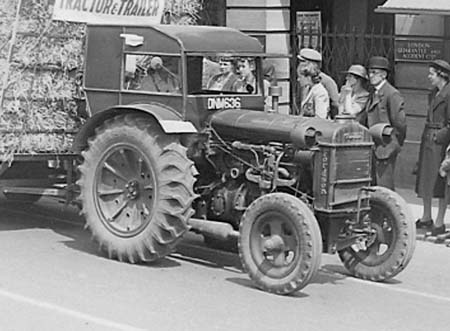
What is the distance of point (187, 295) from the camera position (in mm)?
9422

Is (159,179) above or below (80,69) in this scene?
below

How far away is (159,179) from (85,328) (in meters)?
2.28

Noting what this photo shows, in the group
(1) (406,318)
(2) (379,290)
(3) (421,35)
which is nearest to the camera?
(1) (406,318)

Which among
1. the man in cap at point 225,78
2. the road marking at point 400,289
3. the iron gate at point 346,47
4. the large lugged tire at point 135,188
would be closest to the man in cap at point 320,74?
the man in cap at point 225,78

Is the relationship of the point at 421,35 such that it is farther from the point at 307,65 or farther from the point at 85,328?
the point at 85,328

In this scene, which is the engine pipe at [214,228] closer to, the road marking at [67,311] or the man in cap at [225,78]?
the man in cap at [225,78]

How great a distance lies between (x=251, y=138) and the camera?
34.0 feet

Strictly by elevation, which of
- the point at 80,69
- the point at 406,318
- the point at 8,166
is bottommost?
the point at 406,318

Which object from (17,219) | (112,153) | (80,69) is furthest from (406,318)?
(17,219)

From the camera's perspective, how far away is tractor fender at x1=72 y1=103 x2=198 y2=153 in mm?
10273

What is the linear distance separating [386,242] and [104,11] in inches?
148

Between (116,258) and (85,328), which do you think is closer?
(85,328)

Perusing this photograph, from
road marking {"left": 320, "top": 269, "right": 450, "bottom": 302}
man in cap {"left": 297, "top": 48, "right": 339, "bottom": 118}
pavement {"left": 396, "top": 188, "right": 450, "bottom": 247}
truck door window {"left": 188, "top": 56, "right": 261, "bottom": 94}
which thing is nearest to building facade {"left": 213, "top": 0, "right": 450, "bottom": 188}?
pavement {"left": 396, "top": 188, "right": 450, "bottom": 247}

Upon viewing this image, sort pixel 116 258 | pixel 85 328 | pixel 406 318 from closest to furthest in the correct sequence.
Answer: pixel 85 328 < pixel 406 318 < pixel 116 258
